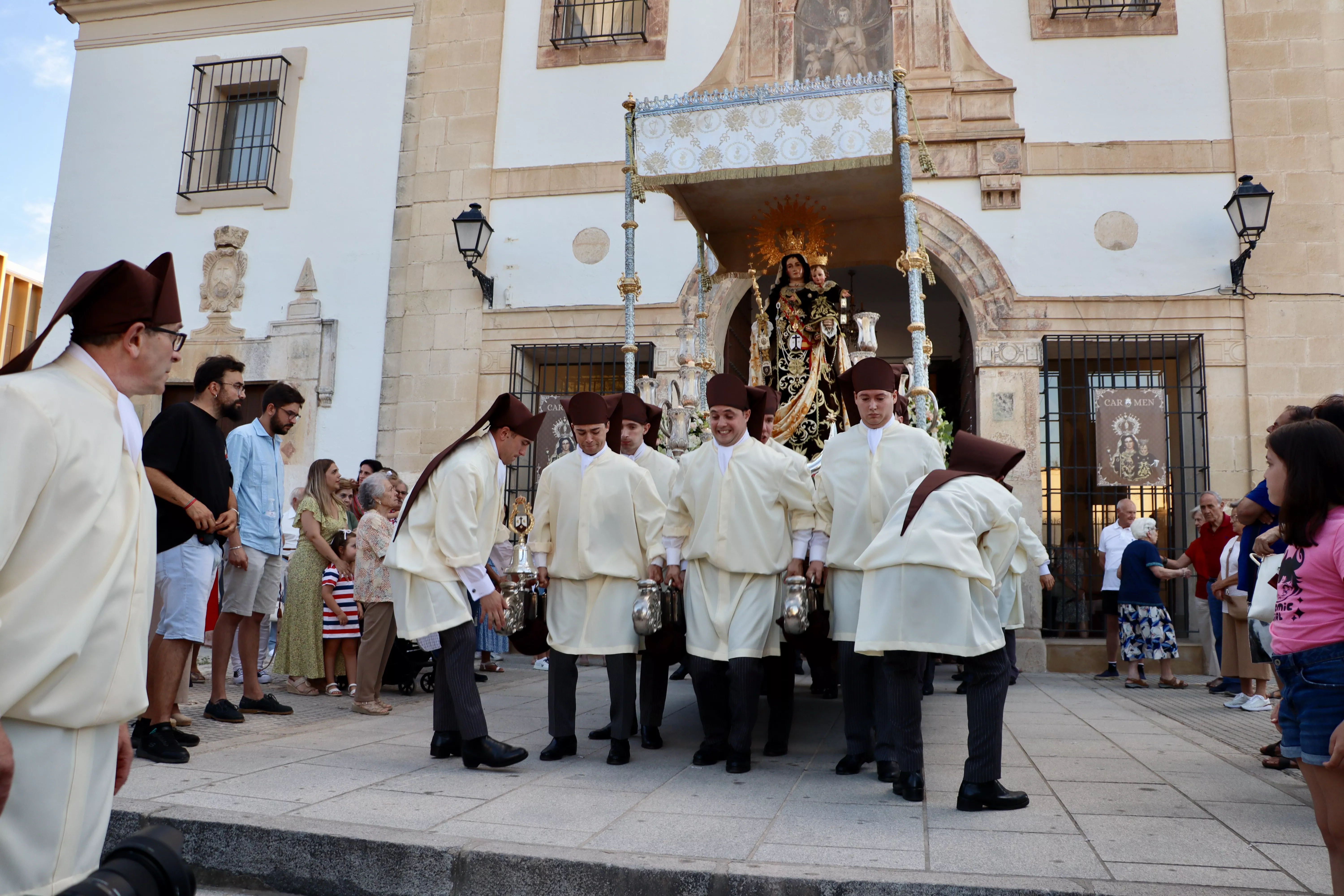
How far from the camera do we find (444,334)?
40.2 feet

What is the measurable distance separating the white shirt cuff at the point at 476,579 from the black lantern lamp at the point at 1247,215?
933 centimetres

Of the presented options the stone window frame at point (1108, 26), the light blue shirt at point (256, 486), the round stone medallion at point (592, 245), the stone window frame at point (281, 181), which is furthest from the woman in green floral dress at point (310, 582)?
the stone window frame at point (1108, 26)

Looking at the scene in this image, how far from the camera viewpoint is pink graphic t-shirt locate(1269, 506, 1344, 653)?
2838 mm

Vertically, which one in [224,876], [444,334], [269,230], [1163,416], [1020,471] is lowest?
[224,876]

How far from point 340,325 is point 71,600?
36.1 ft

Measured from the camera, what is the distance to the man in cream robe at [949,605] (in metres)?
4.12

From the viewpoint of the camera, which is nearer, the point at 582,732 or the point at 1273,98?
the point at 582,732

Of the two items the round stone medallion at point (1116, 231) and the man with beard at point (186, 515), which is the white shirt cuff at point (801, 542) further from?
the round stone medallion at point (1116, 231)

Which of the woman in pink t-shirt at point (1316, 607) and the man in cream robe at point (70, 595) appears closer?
the man in cream robe at point (70, 595)

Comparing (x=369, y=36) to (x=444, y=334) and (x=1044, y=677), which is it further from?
(x=1044, y=677)

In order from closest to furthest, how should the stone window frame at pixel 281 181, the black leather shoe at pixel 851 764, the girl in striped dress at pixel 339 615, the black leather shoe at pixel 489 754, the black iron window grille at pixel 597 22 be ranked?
1. the black leather shoe at pixel 489 754
2. the black leather shoe at pixel 851 764
3. the girl in striped dress at pixel 339 615
4. the black iron window grille at pixel 597 22
5. the stone window frame at pixel 281 181

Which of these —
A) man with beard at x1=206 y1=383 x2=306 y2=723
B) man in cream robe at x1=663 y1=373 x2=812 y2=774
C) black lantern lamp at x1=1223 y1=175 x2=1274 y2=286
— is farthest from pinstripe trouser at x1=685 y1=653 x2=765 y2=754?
black lantern lamp at x1=1223 y1=175 x2=1274 y2=286

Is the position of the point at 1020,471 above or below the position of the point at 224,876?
above

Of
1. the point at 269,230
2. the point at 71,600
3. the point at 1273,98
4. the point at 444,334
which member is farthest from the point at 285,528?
the point at 1273,98
